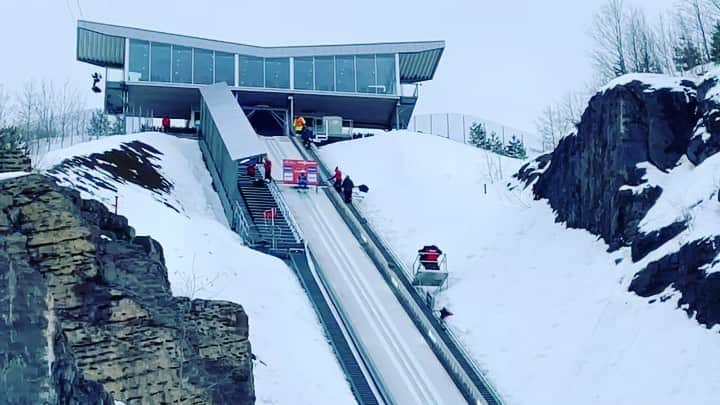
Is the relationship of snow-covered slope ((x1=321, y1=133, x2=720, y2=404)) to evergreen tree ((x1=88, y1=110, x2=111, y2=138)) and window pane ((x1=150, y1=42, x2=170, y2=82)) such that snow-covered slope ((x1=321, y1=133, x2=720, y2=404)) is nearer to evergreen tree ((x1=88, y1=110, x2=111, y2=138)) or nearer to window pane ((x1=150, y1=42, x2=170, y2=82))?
window pane ((x1=150, y1=42, x2=170, y2=82))

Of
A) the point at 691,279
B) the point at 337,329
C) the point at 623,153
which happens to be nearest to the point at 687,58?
the point at 623,153

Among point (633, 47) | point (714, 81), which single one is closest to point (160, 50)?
point (633, 47)

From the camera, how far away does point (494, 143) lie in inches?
2591

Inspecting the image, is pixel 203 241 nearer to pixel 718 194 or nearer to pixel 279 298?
pixel 279 298

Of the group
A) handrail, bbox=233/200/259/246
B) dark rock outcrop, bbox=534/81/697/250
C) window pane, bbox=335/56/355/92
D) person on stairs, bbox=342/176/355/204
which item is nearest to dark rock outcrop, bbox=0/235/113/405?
dark rock outcrop, bbox=534/81/697/250

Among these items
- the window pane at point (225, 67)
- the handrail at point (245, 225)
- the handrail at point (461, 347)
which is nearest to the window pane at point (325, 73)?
the window pane at point (225, 67)

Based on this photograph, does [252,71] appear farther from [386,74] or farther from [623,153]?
[623,153]

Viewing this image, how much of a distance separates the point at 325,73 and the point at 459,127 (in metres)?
17.6

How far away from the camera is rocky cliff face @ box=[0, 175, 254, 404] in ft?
25.4

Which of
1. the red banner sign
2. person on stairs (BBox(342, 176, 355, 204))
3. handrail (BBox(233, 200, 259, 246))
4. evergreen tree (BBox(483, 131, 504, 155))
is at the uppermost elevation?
evergreen tree (BBox(483, 131, 504, 155))

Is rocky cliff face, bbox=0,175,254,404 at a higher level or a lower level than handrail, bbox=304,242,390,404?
higher

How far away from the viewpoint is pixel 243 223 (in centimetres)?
2864

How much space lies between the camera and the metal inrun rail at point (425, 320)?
1970cm

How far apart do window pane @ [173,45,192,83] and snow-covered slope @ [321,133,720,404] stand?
14423 millimetres
